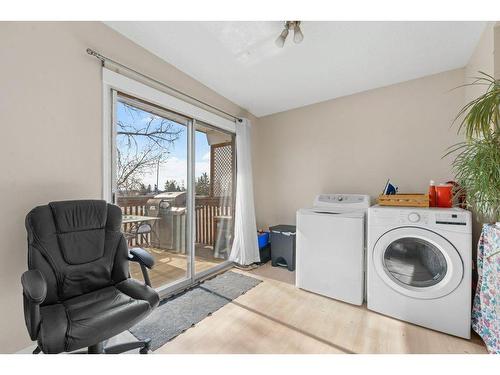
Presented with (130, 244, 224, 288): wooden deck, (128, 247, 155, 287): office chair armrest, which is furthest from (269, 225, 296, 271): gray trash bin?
(128, 247, 155, 287): office chair armrest

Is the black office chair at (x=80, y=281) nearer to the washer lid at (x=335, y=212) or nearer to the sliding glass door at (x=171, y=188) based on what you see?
the sliding glass door at (x=171, y=188)

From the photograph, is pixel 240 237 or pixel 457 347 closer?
pixel 457 347

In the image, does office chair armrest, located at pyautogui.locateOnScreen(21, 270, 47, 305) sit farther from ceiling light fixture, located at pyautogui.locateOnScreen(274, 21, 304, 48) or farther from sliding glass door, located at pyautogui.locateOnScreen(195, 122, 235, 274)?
ceiling light fixture, located at pyautogui.locateOnScreen(274, 21, 304, 48)

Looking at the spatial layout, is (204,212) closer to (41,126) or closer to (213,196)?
(213,196)

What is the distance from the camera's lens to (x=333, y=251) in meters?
2.15

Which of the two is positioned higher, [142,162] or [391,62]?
[391,62]

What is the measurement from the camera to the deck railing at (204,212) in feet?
6.68

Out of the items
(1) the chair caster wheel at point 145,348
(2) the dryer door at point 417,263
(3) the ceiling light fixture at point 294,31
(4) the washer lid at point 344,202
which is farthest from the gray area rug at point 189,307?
(3) the ceiling light fixture at point 294,31

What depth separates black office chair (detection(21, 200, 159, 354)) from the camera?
3.19 ft

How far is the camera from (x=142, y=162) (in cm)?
205

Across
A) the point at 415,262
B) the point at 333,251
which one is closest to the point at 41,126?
the point at 333,251
